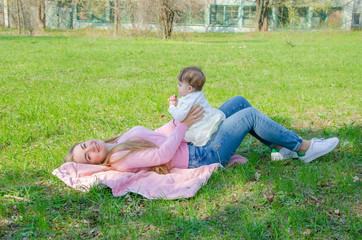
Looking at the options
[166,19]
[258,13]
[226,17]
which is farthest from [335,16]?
[166,19]

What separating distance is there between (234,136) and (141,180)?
1120mm

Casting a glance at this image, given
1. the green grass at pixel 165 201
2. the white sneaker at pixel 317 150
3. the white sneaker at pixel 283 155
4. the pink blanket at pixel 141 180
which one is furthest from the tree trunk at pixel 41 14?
the white sneaker at pixel 317 150

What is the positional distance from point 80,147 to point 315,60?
12.6 metres

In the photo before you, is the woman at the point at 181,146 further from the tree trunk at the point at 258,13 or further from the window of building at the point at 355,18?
the window of building at the point at 355,18

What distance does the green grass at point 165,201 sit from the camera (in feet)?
→ 9.76

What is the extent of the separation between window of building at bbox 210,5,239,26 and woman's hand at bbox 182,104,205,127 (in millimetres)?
39984

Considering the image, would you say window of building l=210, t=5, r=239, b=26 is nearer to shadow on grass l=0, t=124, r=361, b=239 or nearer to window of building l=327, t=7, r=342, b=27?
window of building l=327, t=7, r=342, b=27

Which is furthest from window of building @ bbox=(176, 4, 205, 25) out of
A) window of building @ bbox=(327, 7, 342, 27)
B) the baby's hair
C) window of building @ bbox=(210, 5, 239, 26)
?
the baby's hair

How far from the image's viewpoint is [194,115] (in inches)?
148

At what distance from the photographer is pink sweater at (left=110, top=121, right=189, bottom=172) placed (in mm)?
3596

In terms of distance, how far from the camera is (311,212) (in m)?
3.06

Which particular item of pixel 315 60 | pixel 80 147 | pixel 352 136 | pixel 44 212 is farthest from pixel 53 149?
pixel 315 60

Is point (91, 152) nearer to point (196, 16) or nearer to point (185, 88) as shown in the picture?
point (185, 88)

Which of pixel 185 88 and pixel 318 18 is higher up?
pixel 318 18
